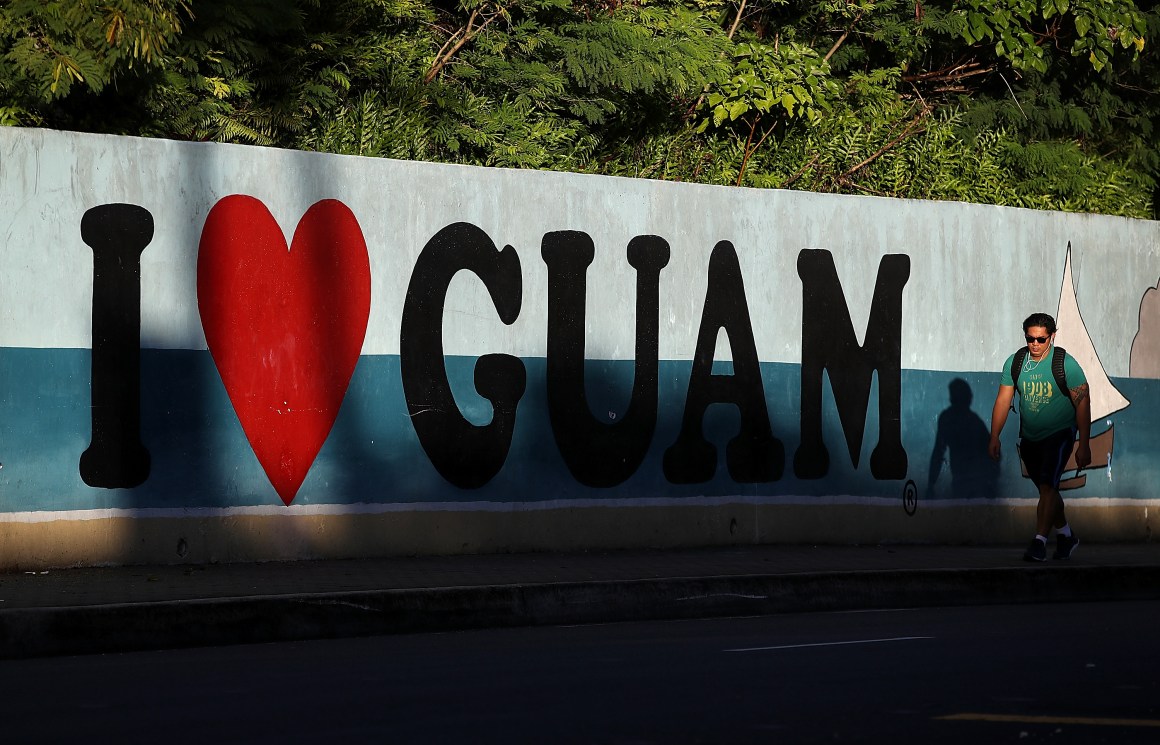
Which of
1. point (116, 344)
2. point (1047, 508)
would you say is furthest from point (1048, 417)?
point (116, 344)

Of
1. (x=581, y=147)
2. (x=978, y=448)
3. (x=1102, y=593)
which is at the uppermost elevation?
(x=581, y=147)

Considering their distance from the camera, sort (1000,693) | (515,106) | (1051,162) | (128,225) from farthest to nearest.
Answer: (1051,162) < (515,106) < (128,225) < (1000,693)

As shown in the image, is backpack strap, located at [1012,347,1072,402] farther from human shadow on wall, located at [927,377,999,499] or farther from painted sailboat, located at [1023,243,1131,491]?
painted sailboat, located at [1023,243,1131,491]

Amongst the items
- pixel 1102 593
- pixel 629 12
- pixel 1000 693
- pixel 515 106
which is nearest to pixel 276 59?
pixel 515 106

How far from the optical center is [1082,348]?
1549cm

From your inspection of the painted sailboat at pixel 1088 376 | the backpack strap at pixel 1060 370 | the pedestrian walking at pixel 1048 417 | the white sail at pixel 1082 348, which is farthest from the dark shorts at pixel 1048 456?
the white sail at pixel 1082 348

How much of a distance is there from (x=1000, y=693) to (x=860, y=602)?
4.13 metres

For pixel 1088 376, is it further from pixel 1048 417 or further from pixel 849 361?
pixel 849 361

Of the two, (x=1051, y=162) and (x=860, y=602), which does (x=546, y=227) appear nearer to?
(x=860, y=602)

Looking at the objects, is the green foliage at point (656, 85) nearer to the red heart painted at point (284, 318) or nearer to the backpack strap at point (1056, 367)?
the red heart painted at point (284, 318)

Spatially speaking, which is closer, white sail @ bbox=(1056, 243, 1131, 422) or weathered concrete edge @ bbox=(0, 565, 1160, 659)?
weathered concrete edge @ bbox=(0, 565, 1160, 659)

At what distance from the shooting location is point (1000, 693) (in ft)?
23.8

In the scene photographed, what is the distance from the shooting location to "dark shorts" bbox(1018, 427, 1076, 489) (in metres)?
13.0

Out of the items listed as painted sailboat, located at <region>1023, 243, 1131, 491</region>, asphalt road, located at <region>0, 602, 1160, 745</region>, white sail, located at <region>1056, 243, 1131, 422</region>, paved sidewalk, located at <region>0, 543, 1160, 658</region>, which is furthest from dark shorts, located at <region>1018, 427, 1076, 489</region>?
asphalt road, located at <region>0, 602, 1160, 745</region>
